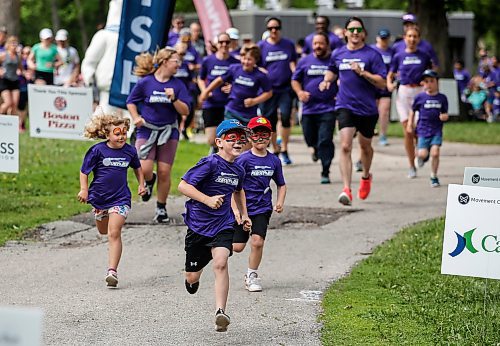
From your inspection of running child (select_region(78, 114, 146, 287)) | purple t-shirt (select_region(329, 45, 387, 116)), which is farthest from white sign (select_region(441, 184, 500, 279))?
purple t-shirt (select_region(329, 45, 387, 116))

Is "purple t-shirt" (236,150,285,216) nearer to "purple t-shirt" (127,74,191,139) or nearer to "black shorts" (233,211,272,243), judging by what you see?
"black shorts" (233,211,272,243)

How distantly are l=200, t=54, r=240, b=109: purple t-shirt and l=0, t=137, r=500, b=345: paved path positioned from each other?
1973 mm

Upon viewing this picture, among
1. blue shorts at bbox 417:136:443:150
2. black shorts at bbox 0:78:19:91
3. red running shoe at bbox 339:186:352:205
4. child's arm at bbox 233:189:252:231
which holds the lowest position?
black shorts at bbox 0:78:19:91

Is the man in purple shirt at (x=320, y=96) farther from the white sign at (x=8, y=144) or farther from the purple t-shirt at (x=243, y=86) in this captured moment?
the white sign at (x=8, y=144)

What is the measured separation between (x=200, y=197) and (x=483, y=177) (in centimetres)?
Answer: 194

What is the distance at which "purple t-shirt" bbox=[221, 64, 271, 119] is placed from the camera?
15602 mm

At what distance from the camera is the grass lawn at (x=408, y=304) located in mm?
7660

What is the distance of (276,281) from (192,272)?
1.63 metres

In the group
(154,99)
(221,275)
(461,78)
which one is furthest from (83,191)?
(461,78)

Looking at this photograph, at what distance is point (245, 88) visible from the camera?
15.7 meters

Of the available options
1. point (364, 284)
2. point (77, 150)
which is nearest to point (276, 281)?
point (364, 284)

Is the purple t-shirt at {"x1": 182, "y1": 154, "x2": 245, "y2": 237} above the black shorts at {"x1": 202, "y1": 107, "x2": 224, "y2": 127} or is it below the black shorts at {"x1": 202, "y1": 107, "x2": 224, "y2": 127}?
above

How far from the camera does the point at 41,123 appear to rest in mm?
16359

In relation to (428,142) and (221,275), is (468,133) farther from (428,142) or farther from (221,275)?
(221,275)
